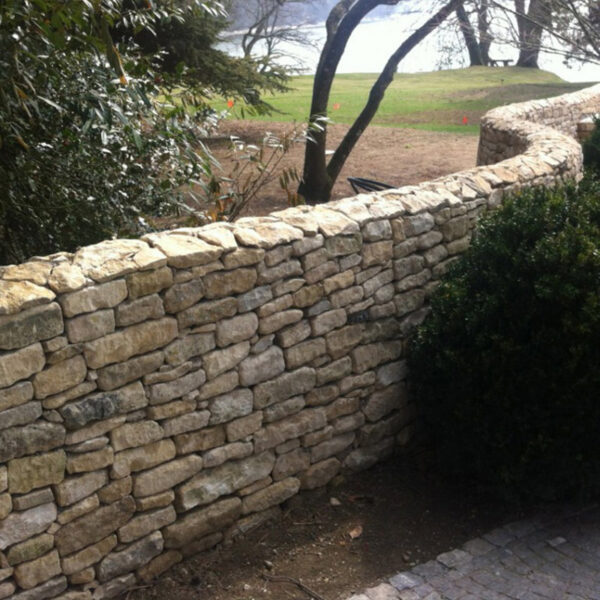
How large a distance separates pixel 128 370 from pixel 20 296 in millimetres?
670

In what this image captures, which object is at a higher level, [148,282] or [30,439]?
[148,282]

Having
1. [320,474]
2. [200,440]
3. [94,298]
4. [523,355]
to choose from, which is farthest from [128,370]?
[523,355]

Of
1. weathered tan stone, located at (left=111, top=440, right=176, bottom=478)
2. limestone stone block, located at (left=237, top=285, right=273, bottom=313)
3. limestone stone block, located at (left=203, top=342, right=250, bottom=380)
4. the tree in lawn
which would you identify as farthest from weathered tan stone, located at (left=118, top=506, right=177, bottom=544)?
the tree in lawn

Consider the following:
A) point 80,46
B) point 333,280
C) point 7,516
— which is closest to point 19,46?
point 80,46

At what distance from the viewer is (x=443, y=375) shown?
5.05 meters

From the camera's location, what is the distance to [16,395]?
3682 mm

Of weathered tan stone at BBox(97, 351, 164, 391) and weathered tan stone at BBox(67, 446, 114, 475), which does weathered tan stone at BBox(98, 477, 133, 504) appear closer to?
weathered tan stone at BBox(67, 446, 114, 475)

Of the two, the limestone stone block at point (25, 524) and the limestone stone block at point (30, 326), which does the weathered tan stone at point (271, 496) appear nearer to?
the limestone stone block at point (25, 524)

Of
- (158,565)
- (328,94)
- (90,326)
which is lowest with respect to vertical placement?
(158,565)

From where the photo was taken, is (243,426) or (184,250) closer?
(184,250)

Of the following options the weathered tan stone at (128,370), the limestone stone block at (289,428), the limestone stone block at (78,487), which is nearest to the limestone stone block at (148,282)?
the weathered tan stone at (128,370)

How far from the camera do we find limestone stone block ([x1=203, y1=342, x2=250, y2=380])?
14.5ft

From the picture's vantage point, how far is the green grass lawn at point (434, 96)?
55.5 feet

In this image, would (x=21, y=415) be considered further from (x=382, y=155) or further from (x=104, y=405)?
(x=382, y=155)
